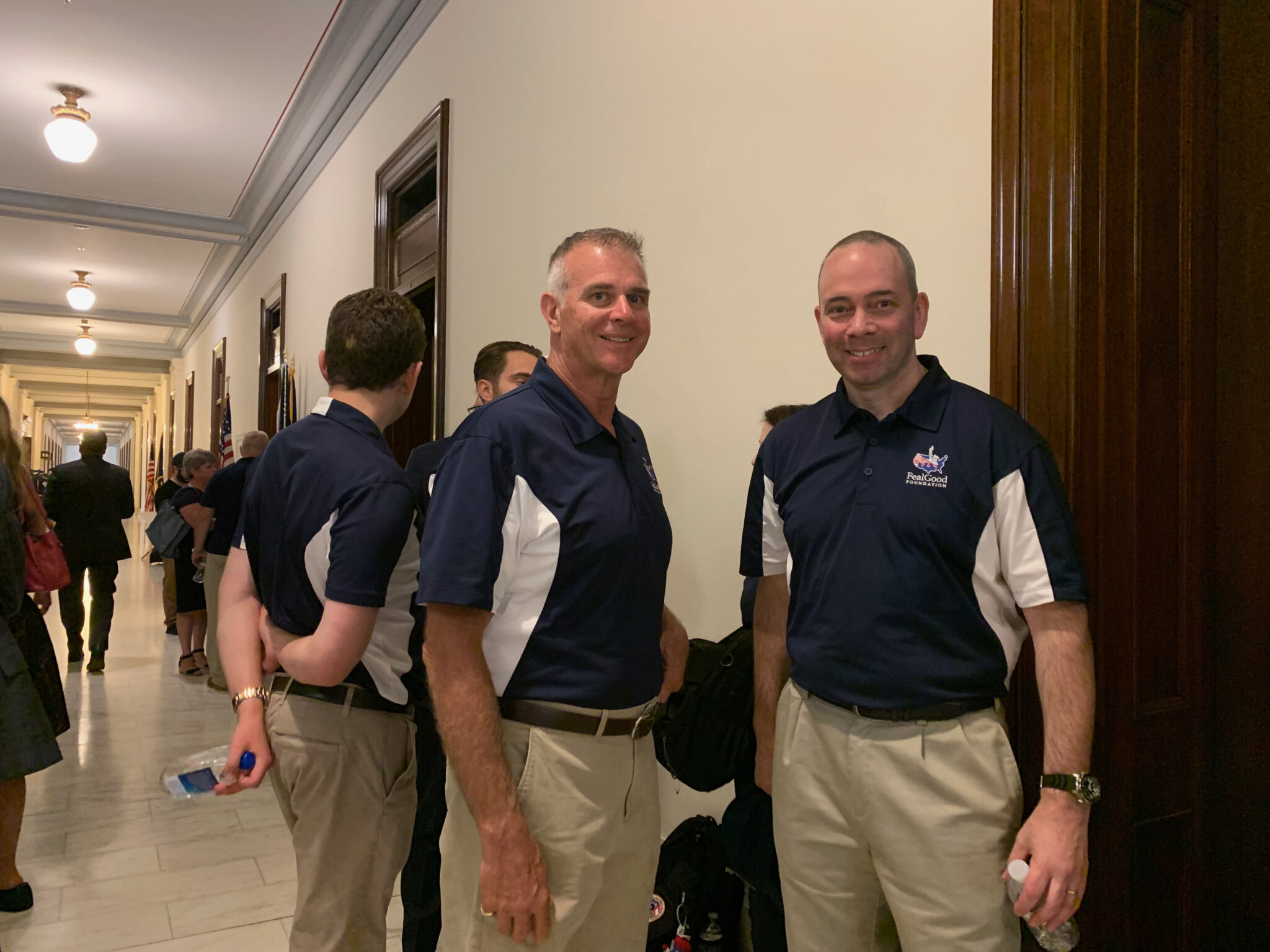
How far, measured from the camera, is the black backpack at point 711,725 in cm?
194

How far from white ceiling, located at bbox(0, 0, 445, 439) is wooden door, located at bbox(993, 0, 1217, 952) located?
13.1ft

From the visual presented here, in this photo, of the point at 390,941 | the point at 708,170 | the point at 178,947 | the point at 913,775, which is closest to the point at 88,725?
the point at 178,947

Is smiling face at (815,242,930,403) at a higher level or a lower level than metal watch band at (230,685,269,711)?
higher

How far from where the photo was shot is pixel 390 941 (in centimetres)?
278

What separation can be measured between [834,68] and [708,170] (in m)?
0.55

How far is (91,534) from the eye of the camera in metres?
6.31

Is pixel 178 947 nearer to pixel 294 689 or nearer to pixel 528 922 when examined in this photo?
pixel 294 689

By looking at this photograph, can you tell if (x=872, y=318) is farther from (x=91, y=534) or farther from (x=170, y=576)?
(x=170, y=576)

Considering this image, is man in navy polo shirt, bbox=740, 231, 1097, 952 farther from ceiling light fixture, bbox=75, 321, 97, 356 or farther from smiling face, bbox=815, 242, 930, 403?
ceiling light fixture, bbox=75, 321, 97, 356

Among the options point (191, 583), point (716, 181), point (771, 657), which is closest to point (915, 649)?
point (771, 657)

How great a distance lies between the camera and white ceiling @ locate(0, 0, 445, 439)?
5.51 metres

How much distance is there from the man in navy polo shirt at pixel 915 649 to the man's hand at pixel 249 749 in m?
0.96

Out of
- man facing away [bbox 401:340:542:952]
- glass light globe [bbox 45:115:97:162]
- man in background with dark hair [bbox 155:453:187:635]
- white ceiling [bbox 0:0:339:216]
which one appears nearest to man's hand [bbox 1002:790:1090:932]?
man facing away [bbox 401:340:542:952]

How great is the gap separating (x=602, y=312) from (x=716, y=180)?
4.40 ft
